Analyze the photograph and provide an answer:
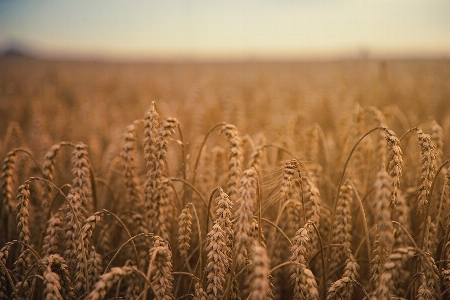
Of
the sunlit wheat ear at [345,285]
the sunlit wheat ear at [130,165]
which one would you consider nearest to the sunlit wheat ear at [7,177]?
the sunlit wheat ear at [130,165]

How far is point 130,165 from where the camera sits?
1.92 m

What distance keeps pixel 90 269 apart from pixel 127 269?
0.53 meters

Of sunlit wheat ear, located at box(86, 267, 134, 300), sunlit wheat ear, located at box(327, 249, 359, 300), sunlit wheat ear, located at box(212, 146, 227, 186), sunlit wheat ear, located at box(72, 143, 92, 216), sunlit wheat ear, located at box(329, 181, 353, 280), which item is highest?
sunlit wheat ear, located at box(212, 146, 227, 186)

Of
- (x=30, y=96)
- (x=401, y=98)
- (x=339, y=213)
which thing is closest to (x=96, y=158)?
(x=339, y=213)

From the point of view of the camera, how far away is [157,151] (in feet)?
5.41

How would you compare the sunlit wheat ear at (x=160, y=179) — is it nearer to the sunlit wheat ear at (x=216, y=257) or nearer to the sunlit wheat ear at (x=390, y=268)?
the sunlit wheat ear at (x=216, y=257)

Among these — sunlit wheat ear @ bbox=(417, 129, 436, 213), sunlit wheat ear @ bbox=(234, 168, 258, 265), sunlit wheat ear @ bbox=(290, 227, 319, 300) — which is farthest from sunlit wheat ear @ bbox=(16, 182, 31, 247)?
sunlit wheat ear @ bbox=(417, 129, 436, 213)

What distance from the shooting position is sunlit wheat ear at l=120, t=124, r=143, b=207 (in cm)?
187

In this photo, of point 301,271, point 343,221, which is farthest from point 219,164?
point 301,271

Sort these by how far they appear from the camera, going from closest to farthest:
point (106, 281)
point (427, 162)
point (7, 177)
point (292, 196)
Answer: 1. point (106, 281)
2. point (427, 162)
3. point (7, 177)
4. point (292, 196)

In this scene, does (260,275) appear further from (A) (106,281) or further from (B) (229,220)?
(A) (106,281)

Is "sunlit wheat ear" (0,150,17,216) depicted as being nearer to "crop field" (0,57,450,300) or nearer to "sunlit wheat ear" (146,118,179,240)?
"crop field" (0,57,450,300)

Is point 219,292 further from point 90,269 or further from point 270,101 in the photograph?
point 270,101

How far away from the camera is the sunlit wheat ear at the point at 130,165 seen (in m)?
1.87
